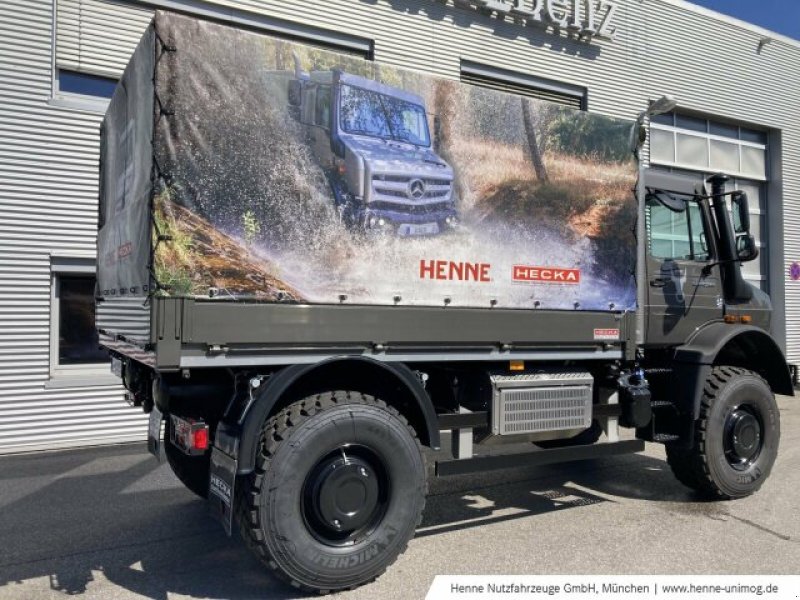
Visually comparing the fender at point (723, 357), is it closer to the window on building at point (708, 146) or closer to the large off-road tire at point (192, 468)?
the large off-road tire at point (192, 468)

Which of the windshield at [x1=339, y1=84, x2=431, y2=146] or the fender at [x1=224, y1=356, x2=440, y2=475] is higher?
the windshield at [x1=339, y1=84, x2=431, y2=146]

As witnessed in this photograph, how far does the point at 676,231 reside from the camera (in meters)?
5.65

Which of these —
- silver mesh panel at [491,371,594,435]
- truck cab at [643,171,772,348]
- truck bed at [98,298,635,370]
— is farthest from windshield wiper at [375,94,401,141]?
truck cab at [643,171,772,348]

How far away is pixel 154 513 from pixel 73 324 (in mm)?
3714

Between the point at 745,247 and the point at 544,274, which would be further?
the point at 745,247

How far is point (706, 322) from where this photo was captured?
5.75 m

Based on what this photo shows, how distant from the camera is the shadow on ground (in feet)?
13.2

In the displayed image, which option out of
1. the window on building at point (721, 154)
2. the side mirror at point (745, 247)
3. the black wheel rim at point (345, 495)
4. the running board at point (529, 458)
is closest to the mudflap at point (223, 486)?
the black wheel rim at point (345, 495)

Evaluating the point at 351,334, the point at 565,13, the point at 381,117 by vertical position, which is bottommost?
the point at 351,334

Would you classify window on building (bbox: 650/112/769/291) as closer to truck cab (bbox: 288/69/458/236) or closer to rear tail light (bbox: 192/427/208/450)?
truck cab (bbox: 288/69/458/236)

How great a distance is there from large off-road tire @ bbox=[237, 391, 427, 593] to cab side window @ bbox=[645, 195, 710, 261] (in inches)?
114

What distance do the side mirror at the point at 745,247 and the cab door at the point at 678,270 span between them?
0.22 m

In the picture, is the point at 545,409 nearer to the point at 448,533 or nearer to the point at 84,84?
the point at 448,533

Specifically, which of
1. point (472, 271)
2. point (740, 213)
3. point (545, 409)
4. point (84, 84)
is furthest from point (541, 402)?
point (84, 84)
